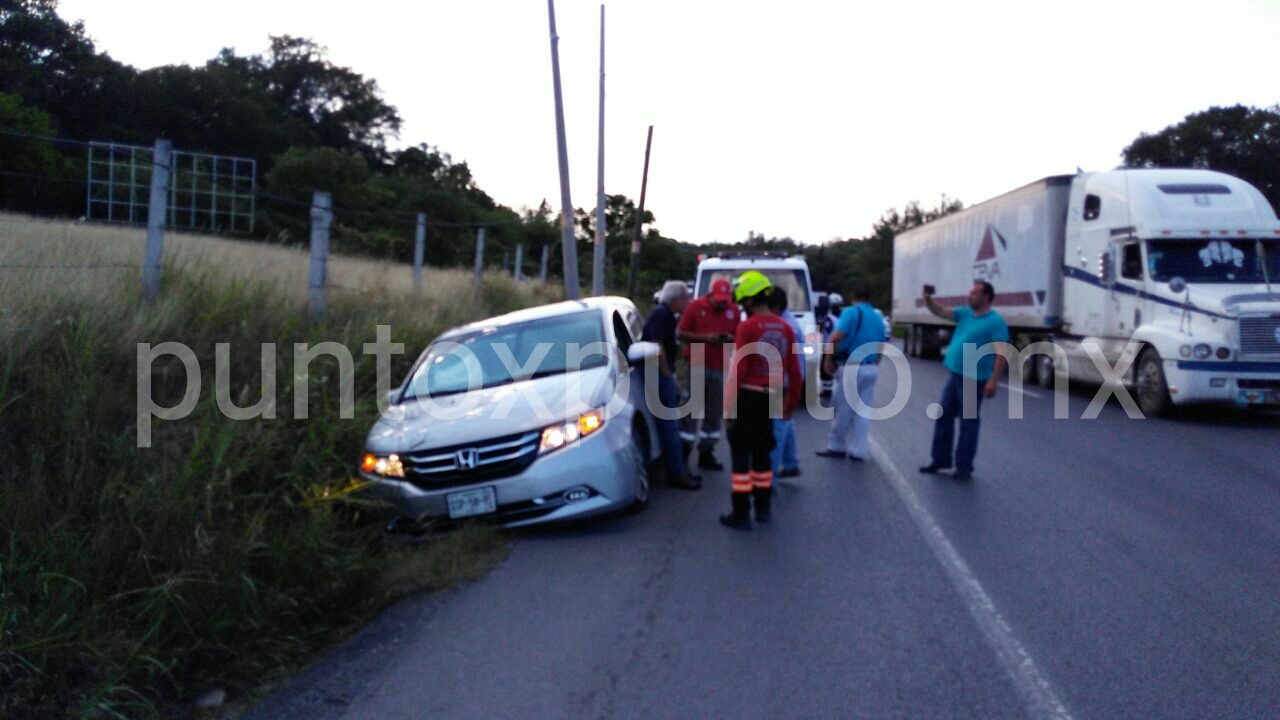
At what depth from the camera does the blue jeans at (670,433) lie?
9.24m

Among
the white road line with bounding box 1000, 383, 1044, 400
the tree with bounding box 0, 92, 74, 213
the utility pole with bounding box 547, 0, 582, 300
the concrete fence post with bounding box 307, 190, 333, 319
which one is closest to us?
the concrete fence post with bounding box 307, 190, 333, 319

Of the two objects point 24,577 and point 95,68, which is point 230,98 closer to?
point 95,68

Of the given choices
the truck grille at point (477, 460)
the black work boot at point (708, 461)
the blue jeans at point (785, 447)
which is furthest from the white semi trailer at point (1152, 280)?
the truck grille at point (477, 460)

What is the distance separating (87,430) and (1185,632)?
6.08 m

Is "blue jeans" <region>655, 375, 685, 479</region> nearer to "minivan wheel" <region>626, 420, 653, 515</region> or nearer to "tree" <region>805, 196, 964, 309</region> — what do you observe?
"minivan wheel" <region>626, 420, 653, 515</region>

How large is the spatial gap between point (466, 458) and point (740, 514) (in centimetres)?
199

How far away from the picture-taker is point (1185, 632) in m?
5.35

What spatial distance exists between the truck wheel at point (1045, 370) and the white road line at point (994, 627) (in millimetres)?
11706

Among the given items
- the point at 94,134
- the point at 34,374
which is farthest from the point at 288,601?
the point at 94,134

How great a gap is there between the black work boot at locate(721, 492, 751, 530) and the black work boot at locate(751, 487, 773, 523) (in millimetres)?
126

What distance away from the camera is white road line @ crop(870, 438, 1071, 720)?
448cm

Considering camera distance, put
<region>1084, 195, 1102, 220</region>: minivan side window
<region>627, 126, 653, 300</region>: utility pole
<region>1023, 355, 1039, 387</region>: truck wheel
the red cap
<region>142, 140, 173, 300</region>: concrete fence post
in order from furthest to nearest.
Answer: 1. <region>627, 126, 653, 300</region>: utility pole
2. <region>1023, 355, 1039, 387</region>: truck wheel
3. <region>1084, 195, 1102, 220</region>: minivan side window
4. the red cap
5. <region>142, 140, 173, 300</region>: concrete fence post

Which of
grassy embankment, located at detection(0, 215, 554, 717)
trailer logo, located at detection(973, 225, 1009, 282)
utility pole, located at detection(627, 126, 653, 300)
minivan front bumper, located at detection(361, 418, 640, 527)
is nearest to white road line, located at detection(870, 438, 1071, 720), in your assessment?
minivan front bumper, located at detection(361, 418, 640, 527)

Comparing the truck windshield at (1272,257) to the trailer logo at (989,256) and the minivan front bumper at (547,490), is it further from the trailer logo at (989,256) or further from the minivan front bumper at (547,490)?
the minivan front bumper at (547,490)
